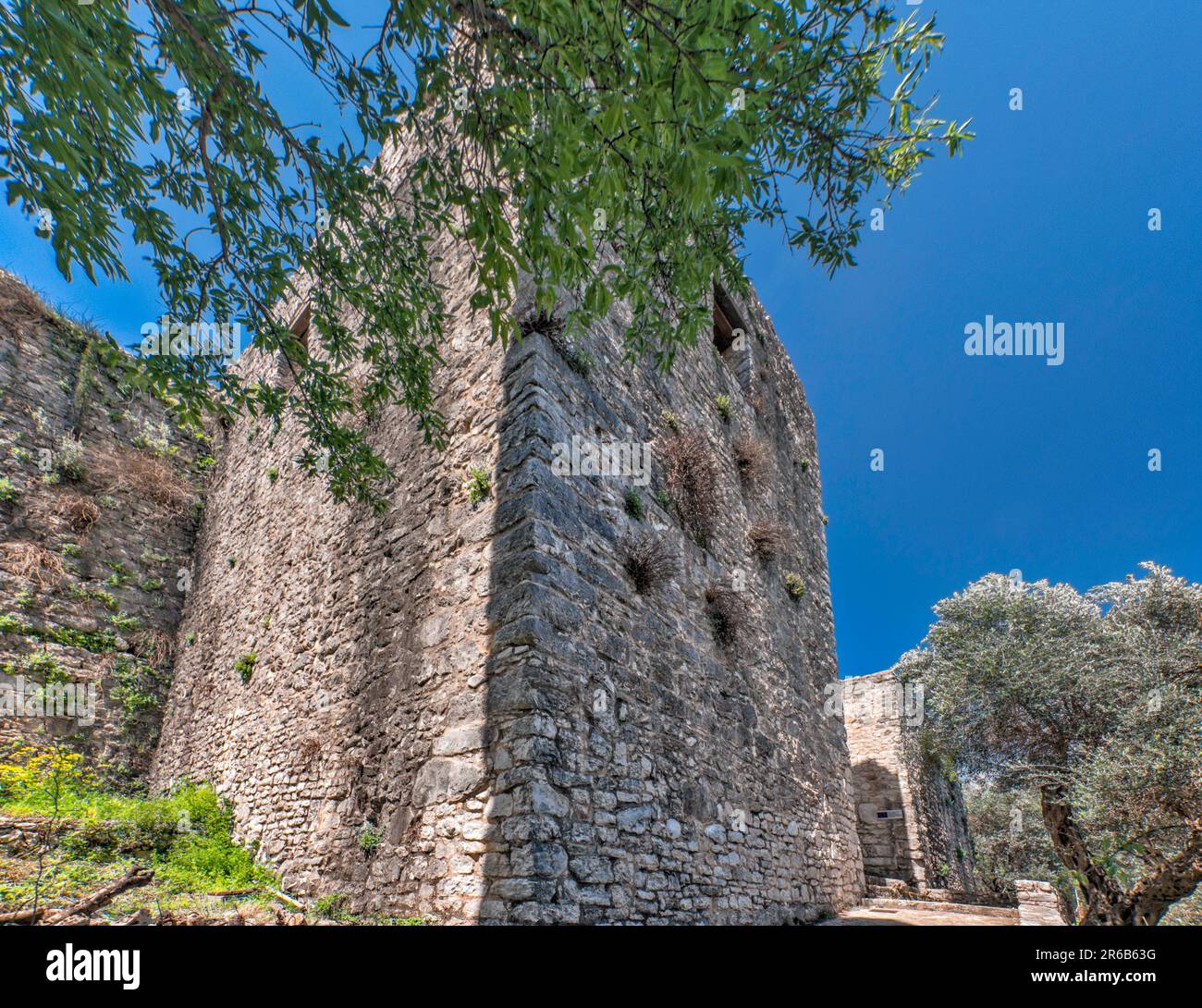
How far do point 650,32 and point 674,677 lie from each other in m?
4.69

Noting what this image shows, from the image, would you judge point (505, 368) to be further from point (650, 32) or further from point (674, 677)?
point (674, 677)

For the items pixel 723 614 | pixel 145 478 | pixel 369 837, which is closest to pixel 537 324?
pixel 723 614

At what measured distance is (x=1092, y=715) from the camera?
9.81m

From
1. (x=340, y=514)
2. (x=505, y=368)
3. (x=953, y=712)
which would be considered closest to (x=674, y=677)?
(x=505, y=368)

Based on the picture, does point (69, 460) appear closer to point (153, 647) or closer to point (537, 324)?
point (153, 647)

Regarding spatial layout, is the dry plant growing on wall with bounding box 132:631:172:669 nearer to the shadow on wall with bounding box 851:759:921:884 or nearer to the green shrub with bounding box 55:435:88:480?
the green shrub with bounding box 55:435:88:480

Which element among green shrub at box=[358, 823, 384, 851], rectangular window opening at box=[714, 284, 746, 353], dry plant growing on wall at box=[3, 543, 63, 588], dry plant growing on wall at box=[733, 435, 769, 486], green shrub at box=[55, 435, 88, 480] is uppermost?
rectangular window opening at box=[714, 284, 746, 353]

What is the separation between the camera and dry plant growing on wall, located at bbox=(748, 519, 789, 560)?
27.1 feet

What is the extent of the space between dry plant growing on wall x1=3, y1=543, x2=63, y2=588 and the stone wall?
2cm

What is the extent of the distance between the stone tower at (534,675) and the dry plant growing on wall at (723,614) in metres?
0.03

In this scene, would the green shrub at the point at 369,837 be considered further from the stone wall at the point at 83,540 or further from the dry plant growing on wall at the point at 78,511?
the dry plant growing on wall at the point at 78,511

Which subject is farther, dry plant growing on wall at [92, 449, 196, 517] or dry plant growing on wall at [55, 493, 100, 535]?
dry plant growing on wall at [92, 449, 196, 517]

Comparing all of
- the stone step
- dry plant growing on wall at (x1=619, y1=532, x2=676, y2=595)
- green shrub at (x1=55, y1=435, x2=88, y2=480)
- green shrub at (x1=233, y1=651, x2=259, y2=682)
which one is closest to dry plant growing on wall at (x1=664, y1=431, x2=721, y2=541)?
dry plant growing on wall at (x1=619, y1=532, x2=676, y2=595)
